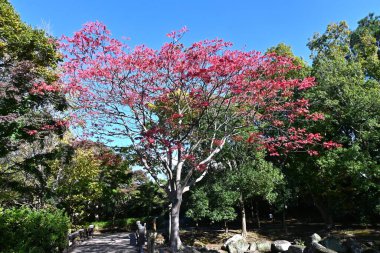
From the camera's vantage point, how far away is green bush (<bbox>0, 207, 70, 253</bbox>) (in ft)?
20.4

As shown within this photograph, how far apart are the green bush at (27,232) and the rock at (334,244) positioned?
33.0 ft

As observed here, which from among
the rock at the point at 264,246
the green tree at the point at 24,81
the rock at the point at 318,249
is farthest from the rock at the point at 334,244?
the green tree at the point at 24,81

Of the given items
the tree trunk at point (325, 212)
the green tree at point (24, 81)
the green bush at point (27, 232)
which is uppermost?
the green tree at point (24, 81)

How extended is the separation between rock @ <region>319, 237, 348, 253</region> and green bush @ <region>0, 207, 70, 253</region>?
1005 centimetres

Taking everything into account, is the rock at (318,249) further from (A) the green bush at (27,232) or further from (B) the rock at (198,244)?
(A) the green bush at (27,232)

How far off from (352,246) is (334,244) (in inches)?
29.5

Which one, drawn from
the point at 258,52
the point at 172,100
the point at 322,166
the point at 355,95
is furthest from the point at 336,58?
the point at 172,100

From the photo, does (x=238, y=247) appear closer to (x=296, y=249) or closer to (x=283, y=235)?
(x=296, y=249)

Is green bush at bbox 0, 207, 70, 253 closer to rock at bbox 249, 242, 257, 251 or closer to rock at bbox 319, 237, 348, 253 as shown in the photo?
rock at bbox 249, 242, 257, 251

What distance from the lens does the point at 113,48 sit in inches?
370

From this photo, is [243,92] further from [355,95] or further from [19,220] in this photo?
[355,95]

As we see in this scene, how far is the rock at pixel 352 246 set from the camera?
11.5m

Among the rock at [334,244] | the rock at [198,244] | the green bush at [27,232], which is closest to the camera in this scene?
the green bush at [27,232]

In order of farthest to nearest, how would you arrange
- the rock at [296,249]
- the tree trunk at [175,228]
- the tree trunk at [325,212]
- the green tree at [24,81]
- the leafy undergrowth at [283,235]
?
1. the tree trunk at [325,212]
2. the leafy undergrowth at [283,235]
3. the rock at [296,249]
4. the tree trunk at [175,228]
5. the green tree at [24,81]
